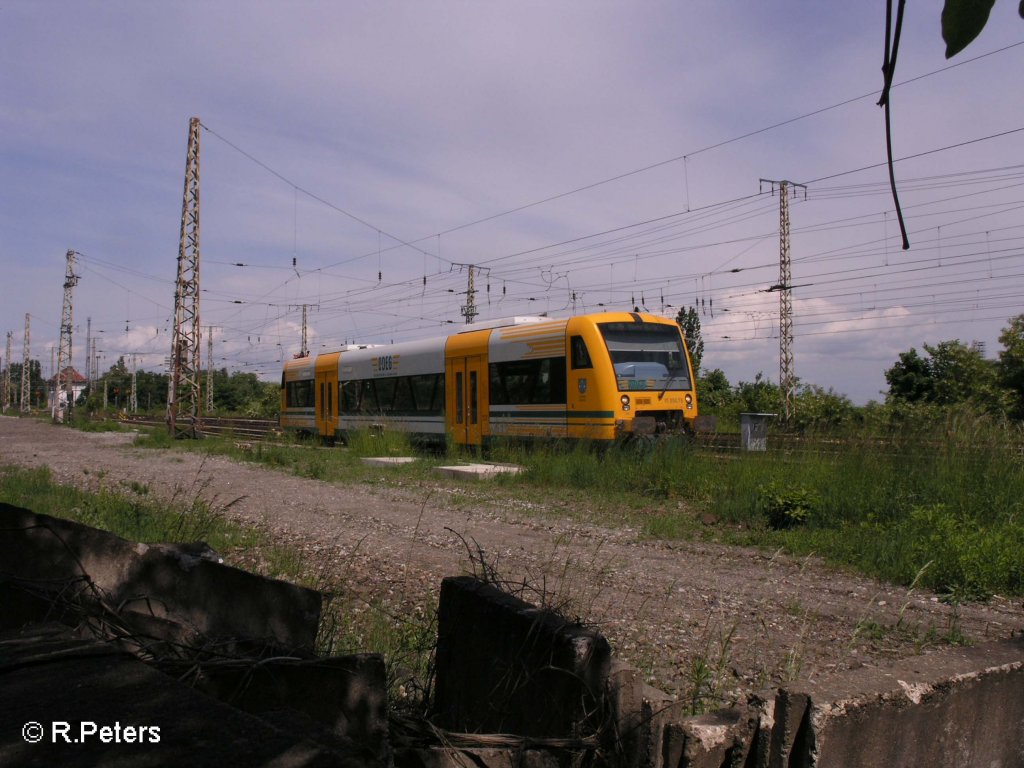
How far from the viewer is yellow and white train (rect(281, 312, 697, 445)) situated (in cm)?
1612

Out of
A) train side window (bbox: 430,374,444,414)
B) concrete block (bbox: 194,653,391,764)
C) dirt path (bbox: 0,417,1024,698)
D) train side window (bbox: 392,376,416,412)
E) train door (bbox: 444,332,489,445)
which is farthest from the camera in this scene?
train side window (bbox: 392,376,416,412)

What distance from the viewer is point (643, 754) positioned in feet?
8.66

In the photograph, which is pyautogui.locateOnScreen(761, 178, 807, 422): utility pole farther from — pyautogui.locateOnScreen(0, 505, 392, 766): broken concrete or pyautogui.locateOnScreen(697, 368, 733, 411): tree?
pyautogui.locateOnScreen(0, 505, 392, 766): broken concrete

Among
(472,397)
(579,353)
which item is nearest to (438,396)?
(472,397)

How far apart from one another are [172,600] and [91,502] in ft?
22.6

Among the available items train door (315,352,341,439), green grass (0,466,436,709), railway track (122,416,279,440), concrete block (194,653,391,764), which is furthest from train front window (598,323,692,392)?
railway track (122,416,279,440)

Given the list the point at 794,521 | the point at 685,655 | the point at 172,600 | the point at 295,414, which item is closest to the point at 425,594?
the point at 685,655

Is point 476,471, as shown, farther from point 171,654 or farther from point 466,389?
point 171,654

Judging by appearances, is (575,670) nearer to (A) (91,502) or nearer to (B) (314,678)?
(B) (314,678)

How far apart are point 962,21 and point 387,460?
15813 mm

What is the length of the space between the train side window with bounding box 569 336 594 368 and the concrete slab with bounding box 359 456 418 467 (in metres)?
3.77

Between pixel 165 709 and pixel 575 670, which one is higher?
pixel 165 709

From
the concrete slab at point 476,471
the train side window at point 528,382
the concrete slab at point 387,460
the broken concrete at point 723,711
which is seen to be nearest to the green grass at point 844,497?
the concrete slab at point 476,471

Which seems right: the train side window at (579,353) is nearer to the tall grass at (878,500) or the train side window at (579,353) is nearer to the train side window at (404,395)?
the tall grass at (878,500)
